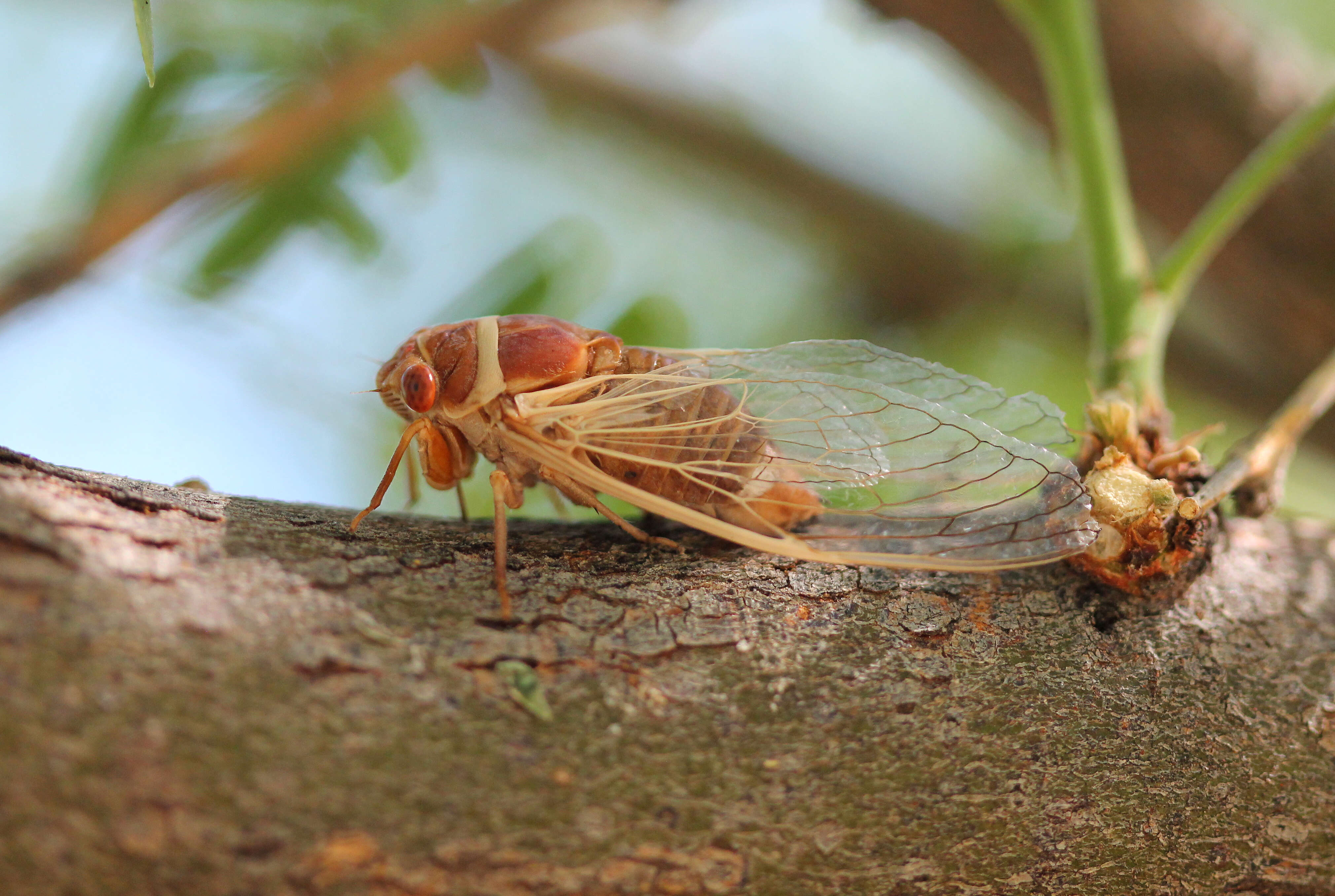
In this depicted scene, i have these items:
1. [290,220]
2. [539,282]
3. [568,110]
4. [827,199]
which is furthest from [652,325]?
[568,110]

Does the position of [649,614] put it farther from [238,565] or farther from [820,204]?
[820,204]

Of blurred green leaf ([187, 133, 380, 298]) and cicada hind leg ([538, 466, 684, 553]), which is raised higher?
blurred green leaf ([187, 133, 380, 298])

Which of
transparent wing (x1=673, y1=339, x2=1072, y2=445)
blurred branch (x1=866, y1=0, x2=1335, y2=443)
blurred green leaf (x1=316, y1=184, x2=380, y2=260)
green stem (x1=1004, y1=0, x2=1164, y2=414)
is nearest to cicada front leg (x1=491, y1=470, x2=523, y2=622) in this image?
transparent wing (x1=673, y1=339, x2=1072, y2=445)

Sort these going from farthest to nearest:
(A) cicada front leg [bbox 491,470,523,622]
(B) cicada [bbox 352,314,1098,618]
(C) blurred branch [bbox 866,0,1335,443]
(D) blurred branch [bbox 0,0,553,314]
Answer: (C) blurred branch [bbox 866,0,1335,443], (D) blurred branch [bbox 0,0,553,314], (B) cicada [bbox 352,314,1098,618], (A) cicada front leg [bbox 491,470,523,622]

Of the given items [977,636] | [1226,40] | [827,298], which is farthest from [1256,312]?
[977,636]

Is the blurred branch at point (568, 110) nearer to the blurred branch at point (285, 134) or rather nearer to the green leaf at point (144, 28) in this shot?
the blurred branch at point (285, 134)

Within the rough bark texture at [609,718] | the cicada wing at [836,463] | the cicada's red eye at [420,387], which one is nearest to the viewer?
the rough bark texture at [609,718]

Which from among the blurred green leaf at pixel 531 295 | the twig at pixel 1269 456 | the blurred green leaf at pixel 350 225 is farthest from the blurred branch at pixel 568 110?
the twig at pixel 1269 456

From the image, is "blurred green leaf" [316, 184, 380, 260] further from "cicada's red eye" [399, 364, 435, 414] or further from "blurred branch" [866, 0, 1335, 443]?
"blurred branch" [866, 0, 1335, 443]
